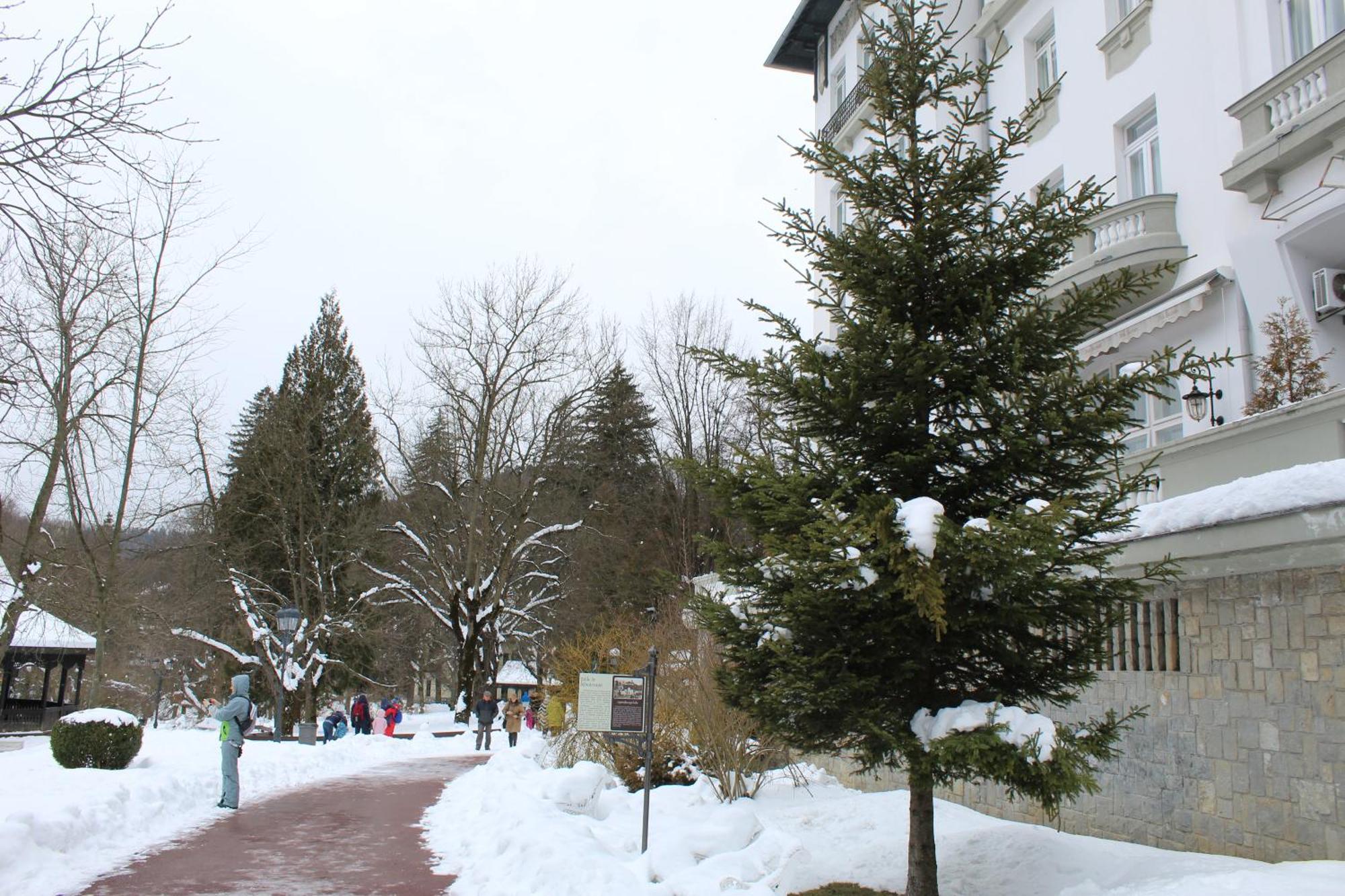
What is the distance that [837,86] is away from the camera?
23922 millimetres

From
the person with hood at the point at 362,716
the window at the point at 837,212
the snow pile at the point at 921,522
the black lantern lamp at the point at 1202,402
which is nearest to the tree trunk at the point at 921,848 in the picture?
the snow pile at the point at 921,522

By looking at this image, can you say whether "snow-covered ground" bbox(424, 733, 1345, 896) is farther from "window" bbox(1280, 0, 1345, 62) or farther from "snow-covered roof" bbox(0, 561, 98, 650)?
"snow-covered roof" bbox(0, 561, 98, 650)

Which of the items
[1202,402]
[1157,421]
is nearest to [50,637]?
[1157,421]

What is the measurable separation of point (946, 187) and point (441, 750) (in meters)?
24.5

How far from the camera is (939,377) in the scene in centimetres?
734

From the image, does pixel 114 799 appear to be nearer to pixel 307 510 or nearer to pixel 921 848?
pixel 921 848

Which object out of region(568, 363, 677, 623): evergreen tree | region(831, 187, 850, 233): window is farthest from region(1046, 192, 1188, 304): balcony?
region(568, 363, 677, 623): evergreen tree

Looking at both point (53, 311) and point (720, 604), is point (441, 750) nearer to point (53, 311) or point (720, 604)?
point (53, 311)

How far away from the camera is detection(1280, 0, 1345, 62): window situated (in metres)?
10.6

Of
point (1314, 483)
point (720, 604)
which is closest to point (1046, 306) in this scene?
point (1314, 483)

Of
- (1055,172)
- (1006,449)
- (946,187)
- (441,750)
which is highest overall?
(1055,172)

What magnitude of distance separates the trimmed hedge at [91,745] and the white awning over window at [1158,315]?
1391 centimetres

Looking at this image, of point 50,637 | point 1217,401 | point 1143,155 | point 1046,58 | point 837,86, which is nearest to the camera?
point 1217,401

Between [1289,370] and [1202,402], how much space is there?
1.37 m
